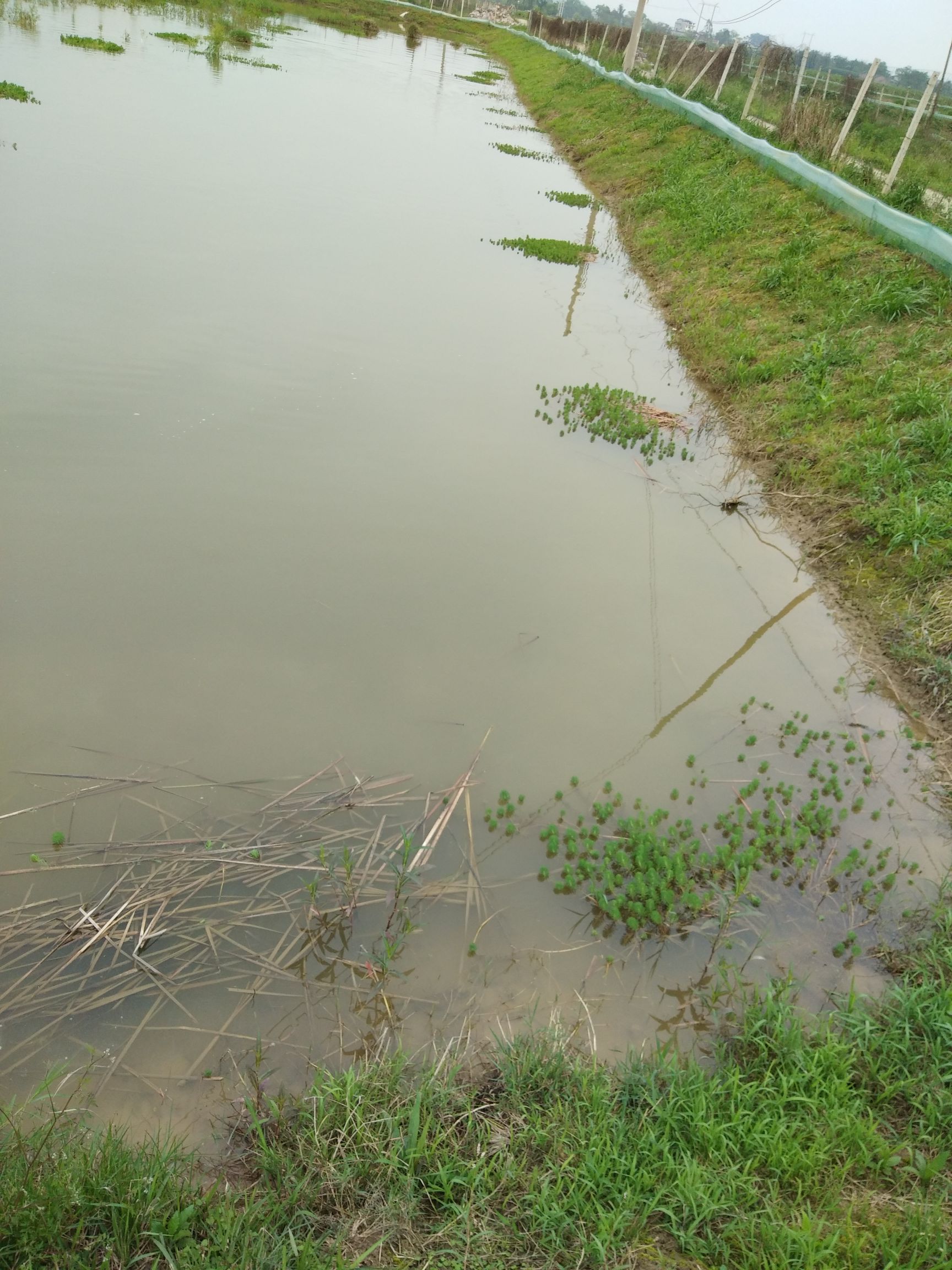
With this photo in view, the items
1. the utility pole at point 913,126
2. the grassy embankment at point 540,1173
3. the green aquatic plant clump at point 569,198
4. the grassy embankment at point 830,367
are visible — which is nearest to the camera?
the grassy embankment at point 540,1173

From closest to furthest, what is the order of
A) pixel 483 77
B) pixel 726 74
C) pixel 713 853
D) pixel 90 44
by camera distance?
pixel 713 853
pixel 90 44
pixel 726 74
pixel 483 77

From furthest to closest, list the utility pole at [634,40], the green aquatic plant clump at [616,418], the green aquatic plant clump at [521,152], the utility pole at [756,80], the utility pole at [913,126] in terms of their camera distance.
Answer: the utility pole at [634,40] → the green aquatic plant clump at [521,152] → the utility pole at [756,80] → the utility pole at [913,126] → the green aquatic plant clump at [616,418]

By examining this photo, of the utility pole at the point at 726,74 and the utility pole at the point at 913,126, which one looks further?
the utility pole at the point at 726,74

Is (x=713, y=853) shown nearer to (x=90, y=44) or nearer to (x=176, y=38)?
(x=90, y=44)

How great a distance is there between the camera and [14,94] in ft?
49.6

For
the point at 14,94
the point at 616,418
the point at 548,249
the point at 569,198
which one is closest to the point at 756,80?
the point at 569,198

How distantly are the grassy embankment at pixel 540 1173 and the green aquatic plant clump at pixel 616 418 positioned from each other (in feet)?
20.4

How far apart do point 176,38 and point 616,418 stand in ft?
89.9

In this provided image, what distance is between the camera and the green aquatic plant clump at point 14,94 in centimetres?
1509

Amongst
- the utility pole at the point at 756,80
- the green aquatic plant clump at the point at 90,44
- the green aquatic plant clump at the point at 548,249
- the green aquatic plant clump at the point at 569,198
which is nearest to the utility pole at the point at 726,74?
the utility pole at the point at 756,80

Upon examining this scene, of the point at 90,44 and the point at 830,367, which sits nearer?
the point at 830,367

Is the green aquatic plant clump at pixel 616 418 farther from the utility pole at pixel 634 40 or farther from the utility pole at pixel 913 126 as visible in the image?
the utility pole at pixel 634 40

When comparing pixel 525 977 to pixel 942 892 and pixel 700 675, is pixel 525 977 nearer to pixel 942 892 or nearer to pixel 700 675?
pixel 942 892

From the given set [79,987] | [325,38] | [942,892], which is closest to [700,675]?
[942,892]
